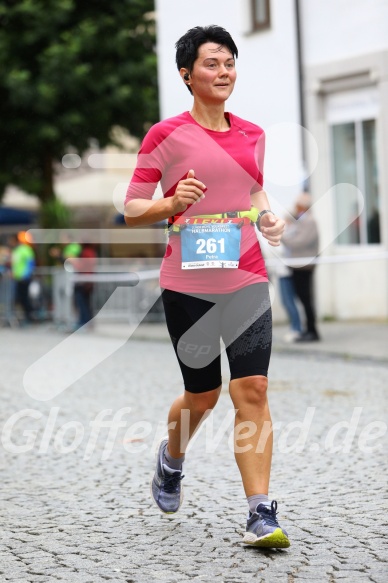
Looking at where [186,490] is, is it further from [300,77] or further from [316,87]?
[300,77]

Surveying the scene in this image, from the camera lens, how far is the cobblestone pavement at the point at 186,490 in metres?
4.60

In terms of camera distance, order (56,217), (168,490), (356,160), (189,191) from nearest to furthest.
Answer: (189,191) → (168,490) → (356,160) → (56,217)

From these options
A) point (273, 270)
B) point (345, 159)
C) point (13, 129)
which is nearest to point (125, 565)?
point (273, 270)

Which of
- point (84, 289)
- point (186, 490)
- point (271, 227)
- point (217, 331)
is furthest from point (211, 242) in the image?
point (84, 289)

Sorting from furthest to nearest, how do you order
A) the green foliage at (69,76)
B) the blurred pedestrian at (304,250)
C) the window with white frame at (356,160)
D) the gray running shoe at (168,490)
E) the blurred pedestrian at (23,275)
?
the green foliage at (69,76), the blurred pedestrian at (23,275), the window with white frame at (356,160), the blurred pedestrian at (304,250), the gray running shoe at (168,490)

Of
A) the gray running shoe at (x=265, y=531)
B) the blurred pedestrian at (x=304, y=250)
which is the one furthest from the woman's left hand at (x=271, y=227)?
the blurred pedestrian at (x=304, y=250)

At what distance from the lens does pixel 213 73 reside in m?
5.06

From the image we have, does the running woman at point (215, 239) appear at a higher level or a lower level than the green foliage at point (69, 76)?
lower

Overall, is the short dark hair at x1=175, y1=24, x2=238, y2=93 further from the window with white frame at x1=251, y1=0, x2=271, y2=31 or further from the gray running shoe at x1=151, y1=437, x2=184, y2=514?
the window with white frame at x1=251, y1=0, x2=271, y2=31

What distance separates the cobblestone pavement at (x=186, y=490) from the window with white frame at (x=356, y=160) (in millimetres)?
7647

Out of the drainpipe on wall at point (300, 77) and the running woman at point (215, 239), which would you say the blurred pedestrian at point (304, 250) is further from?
the running woman at point (215, 239)

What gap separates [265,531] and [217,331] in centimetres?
84

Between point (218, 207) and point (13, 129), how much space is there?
80.9ft

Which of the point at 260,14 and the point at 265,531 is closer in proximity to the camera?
the point at 265,531
